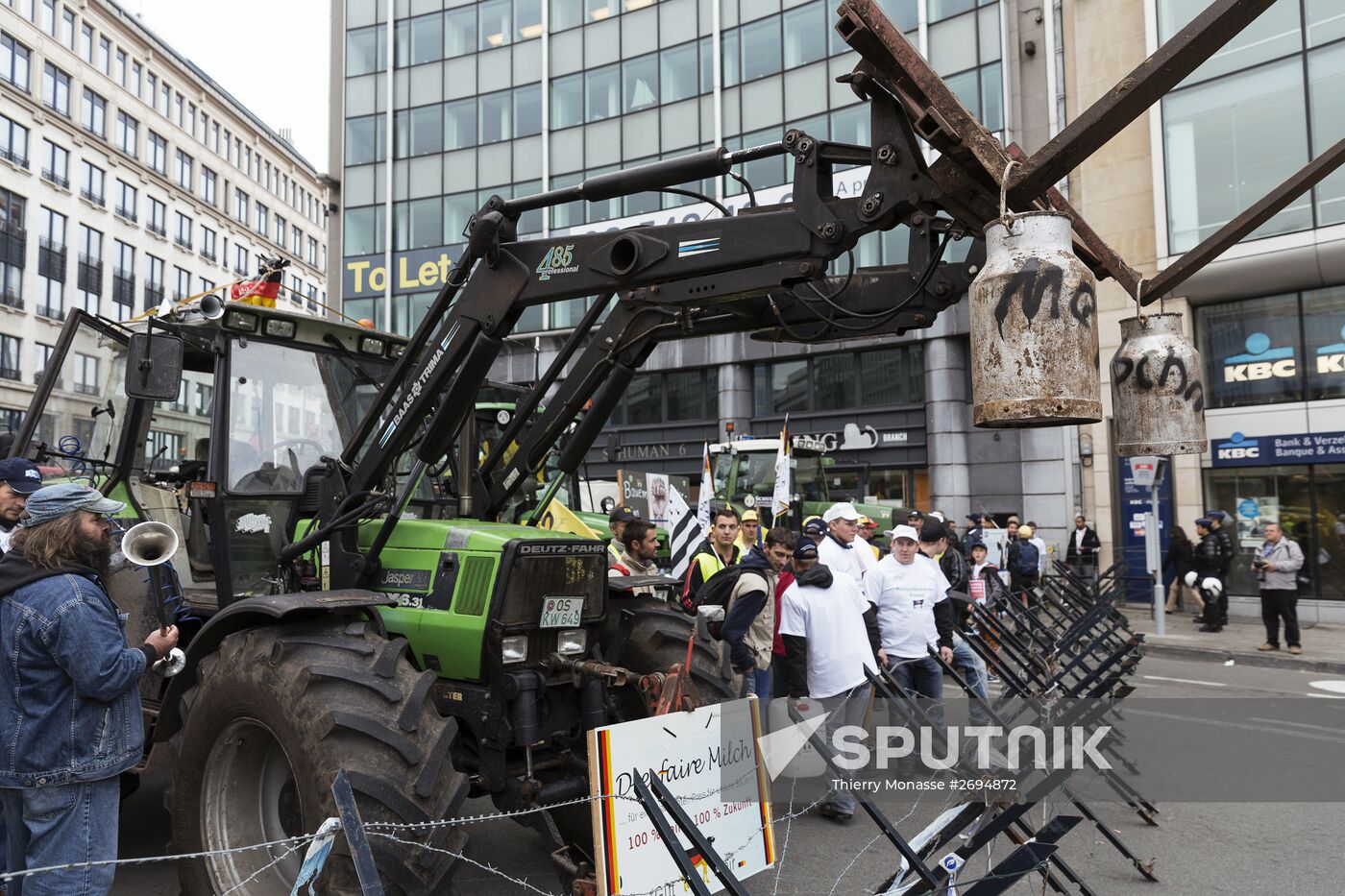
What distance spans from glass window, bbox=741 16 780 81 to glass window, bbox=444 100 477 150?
964cm

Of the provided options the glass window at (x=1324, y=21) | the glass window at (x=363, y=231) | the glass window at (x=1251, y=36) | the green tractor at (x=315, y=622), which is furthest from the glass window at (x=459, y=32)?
the green tractor at (x=315, y=622)

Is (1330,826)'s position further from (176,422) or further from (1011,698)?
(176,422)

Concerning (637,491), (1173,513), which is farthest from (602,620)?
(1173,513)

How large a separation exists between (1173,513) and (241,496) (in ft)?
61.0

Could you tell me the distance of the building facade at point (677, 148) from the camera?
24.4 m

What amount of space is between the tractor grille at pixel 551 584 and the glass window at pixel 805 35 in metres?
24.7

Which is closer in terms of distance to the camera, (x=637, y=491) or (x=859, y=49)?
(x=859, y=49)

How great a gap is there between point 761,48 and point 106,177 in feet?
130

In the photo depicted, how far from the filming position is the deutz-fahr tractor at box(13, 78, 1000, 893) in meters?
3.80

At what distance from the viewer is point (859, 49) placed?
3344 millimetres

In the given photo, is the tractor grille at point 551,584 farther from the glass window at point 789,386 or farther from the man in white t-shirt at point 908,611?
the glass window at point 789,386

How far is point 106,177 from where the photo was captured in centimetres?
4997

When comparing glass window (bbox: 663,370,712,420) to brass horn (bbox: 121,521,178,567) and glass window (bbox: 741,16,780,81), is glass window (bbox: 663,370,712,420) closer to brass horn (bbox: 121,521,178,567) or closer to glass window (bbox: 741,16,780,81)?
glass window (bbox: 741,16,780,81)

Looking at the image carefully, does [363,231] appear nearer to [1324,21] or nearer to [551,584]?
[1324,21]
